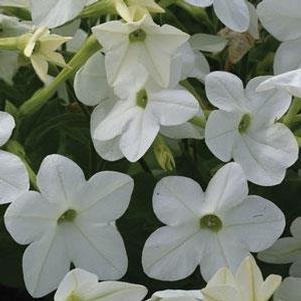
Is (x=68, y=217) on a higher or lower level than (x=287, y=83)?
lower

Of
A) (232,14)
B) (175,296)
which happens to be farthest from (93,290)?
(232,14)

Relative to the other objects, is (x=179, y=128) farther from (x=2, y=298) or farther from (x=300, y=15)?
(x=2, y=298)

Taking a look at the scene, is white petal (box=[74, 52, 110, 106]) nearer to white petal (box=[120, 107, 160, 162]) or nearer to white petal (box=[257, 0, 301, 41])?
white petal (box=[120, 107, 160, 162])

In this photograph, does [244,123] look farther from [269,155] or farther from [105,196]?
[105,196]

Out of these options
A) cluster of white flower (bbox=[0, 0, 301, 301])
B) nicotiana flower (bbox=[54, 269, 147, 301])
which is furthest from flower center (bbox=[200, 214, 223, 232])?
nicotiana flower (bbox=[54, 269, 147, 301])

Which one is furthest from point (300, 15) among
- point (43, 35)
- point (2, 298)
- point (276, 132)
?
point (2, 298)

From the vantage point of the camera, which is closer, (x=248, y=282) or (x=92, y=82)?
(x=248, y=282)

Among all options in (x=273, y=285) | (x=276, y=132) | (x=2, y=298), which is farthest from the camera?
(x=2, y=298)
